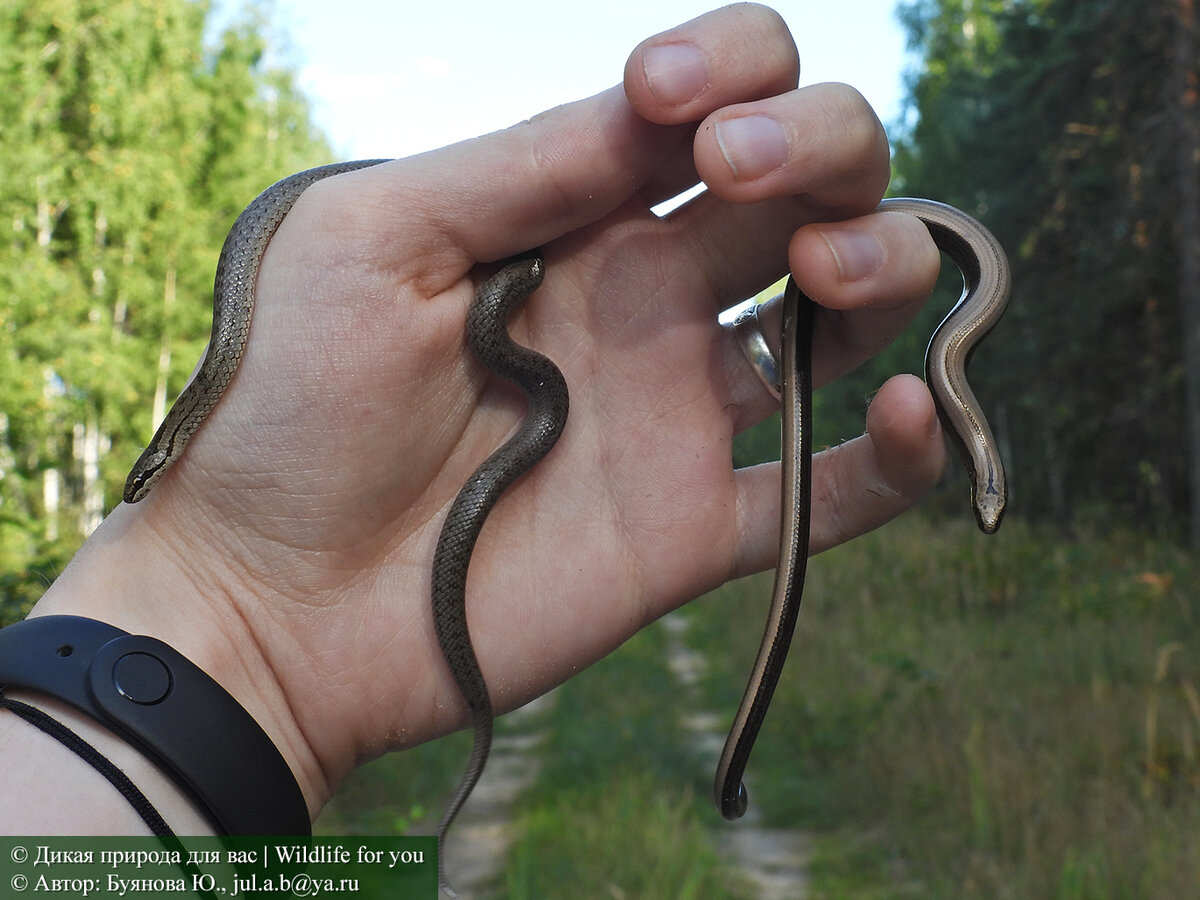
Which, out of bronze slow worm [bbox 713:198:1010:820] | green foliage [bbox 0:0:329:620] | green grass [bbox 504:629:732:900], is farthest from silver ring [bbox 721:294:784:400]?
green foliage [bbox 0:0:329:620]

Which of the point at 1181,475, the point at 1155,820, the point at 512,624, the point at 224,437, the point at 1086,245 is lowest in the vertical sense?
the point at 1181,475

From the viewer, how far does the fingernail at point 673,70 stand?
1.81 metres

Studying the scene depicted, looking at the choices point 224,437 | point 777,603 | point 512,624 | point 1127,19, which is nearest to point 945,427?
point 777,603

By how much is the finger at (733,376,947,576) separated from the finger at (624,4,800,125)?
739mm

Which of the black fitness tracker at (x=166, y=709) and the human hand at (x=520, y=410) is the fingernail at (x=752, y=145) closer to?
the human hand at (x=520, y=410)

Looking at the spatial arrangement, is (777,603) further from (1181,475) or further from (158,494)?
(1181,475)

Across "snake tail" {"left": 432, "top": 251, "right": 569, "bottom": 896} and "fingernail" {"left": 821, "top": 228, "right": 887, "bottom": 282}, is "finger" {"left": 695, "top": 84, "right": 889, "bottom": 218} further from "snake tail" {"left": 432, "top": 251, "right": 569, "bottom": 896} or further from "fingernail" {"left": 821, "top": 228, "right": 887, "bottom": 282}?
"snake tail" {"left": 432, "top": 251, "right": 569, "bottom": 896}

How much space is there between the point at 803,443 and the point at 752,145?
77 centimetres

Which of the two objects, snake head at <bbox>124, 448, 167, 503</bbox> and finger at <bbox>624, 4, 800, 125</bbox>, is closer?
finger at <bbox>624, 4, 800, 125</bbox>

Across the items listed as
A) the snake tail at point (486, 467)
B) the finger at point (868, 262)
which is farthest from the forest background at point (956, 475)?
the snake tail at point (486, 467)

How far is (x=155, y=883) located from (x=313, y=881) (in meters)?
0.47

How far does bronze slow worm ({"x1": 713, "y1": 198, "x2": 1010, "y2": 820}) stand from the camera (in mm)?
2137

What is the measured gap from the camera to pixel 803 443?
7.47ft

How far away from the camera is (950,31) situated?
114ft
